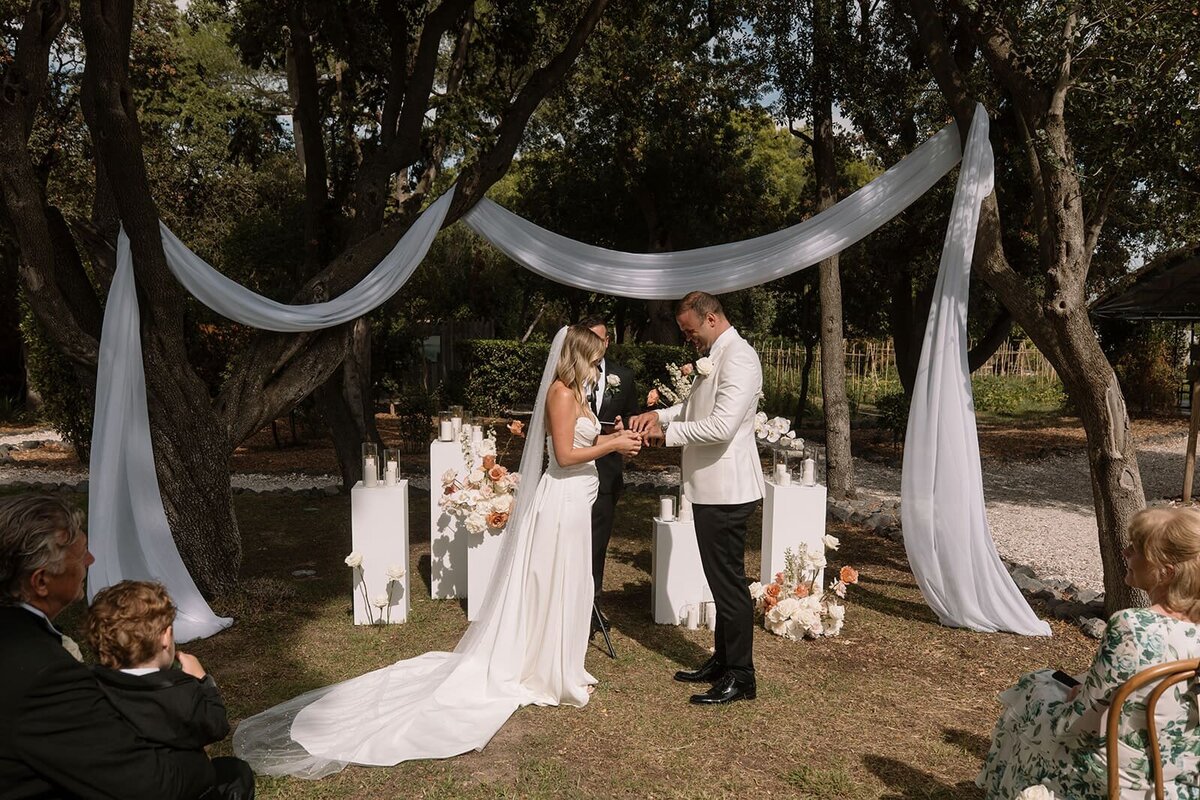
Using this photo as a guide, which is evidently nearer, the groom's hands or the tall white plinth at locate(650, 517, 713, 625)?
the groom's hands

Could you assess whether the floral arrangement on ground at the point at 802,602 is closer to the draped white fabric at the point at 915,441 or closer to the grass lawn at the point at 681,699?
the grass lawn at the point at 681,699

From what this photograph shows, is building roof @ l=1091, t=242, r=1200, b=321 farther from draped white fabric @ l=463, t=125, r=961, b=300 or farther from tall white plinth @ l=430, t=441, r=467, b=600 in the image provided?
tall white plinth @ l=430, t=441, r=467, b=600

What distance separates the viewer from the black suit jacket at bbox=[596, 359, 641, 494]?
567 cm

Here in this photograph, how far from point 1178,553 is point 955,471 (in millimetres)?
2800

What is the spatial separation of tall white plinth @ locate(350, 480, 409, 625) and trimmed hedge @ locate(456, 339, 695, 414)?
8952mm

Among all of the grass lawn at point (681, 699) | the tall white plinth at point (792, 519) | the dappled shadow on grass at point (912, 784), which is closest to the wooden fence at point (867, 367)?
the tall white plinth at point (792, 519)

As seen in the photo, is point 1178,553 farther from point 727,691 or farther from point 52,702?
point 52,702

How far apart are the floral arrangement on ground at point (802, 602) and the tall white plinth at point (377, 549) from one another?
2.13 m

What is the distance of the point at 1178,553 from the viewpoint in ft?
8.11

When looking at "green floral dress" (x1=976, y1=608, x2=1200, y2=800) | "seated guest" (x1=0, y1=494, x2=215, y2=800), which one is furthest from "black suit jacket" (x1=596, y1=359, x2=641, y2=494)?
"seated guest" (x1=0, y1=494, x2=215, y2=800)

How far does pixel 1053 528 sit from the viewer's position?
8.41m

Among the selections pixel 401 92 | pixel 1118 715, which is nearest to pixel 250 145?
pixel 401 92

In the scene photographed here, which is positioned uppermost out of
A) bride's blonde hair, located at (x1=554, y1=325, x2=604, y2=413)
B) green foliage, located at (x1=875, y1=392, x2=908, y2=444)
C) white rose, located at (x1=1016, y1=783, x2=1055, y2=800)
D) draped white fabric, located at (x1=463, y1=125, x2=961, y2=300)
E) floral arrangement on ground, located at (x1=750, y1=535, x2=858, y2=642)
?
draped white fabric, located at (x1=463, y1=125, x2=961, y2=300)

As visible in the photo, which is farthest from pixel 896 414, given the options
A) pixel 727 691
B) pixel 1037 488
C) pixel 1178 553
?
pixel 1178 553
